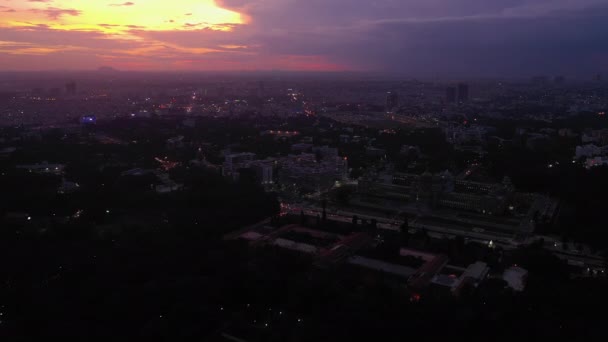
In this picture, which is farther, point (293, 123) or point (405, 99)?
point (405, 99)

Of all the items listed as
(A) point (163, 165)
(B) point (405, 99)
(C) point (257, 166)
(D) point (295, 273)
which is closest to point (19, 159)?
(A) point (163, 165)

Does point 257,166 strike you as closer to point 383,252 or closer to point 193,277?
point 383,252

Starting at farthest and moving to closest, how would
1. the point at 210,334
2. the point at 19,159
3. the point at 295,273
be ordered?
1. the point at 19,159
2. the point at 295,273
3. the point at 210,334

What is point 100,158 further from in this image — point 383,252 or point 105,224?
point 383,252

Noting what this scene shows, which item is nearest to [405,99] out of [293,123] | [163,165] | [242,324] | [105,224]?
[293,123]

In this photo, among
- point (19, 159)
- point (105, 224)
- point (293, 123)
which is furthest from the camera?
point (293, 123)

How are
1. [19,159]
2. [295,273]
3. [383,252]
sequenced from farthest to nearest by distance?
[19,159], [383,252], [295,273]

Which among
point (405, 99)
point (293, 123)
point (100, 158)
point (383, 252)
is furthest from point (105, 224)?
point (405, 99)

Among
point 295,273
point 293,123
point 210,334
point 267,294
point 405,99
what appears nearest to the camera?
point 210,334

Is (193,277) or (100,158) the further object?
(100,158)
